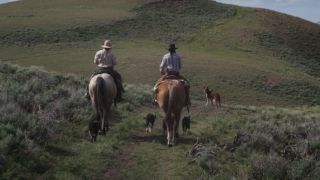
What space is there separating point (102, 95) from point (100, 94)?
3.5 inches

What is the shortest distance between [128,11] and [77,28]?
532 inches

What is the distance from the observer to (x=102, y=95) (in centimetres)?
1427

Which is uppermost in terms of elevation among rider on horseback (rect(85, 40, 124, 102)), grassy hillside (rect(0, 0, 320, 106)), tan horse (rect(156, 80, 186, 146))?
rider on horseback (rect(85, 40, 124, 102))

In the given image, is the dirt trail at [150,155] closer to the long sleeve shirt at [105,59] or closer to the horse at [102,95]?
the horse at [102,95]

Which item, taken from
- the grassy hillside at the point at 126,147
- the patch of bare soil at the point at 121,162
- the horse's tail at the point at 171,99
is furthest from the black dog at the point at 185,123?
the patch of bare soil at the point at 121,162

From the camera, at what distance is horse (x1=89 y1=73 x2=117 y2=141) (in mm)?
14203

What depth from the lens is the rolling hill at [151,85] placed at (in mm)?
11219

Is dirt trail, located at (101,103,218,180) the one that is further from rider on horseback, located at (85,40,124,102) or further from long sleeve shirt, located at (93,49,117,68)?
long sleeve shirt, located at (93,49,117,68)

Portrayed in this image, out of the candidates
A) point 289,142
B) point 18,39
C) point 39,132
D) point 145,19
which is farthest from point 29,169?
point 145,19

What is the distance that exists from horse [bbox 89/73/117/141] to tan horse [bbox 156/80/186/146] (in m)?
1.41

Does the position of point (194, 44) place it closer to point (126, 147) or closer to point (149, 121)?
point (149, 121)

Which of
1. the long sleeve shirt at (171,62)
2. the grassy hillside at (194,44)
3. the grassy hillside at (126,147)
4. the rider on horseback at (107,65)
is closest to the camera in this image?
the grassy hillside at (126,147)

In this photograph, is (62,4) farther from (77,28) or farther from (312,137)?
(312,137)

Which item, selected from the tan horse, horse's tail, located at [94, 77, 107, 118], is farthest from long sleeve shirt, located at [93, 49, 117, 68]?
the tan horse
